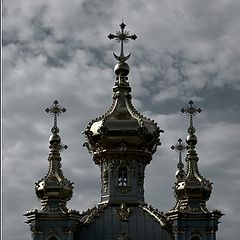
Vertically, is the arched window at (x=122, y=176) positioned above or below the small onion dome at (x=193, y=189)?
above

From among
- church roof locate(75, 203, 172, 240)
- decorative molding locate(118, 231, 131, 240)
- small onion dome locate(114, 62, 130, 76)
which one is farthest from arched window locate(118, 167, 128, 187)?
small onion dome locate(114, 62, 130, 76)

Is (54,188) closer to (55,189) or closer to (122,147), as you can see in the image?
(55,189)

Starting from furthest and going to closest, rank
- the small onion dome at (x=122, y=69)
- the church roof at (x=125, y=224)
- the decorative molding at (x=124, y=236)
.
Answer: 1. the small onion dome at (x=122, y=69)
2. the church roof at (x=125, y=224)
3. the decorative molding at (x=124, y=236)

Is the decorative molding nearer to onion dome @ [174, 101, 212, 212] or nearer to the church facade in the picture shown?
the church facade

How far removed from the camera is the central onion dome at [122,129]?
5278cm

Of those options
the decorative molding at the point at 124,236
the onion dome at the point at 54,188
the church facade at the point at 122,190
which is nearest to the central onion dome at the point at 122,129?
the church facade at the point at 122,190

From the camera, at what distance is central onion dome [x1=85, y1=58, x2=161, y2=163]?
5278 cm

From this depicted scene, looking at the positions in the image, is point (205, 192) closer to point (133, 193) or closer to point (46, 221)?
point (133, 193)

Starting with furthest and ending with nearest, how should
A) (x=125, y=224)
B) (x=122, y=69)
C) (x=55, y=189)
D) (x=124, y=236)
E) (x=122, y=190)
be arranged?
1. (x=122, y=69)
2. (x=122, y=190)
3. (x=125, y=224)
4. (x=55, y=189)
5. (x=124, y=236)

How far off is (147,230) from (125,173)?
4.68 m

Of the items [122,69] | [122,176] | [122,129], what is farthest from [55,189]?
[122,69]

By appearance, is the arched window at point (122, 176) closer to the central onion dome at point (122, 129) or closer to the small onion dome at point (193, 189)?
the central onion dome at point (122, 129)

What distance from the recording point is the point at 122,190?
52.6 m

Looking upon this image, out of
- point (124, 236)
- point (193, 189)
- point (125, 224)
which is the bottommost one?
point (124, 236)
